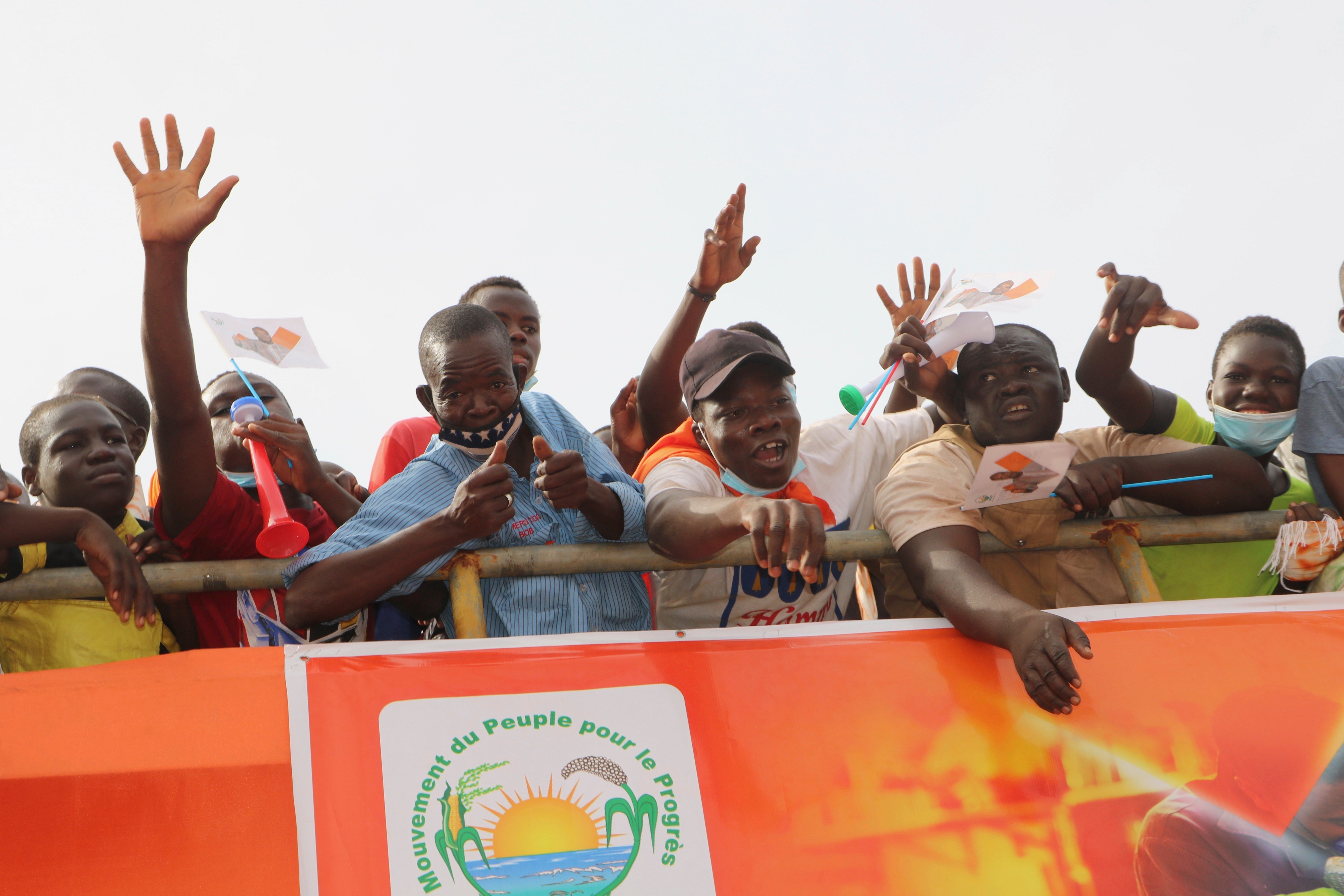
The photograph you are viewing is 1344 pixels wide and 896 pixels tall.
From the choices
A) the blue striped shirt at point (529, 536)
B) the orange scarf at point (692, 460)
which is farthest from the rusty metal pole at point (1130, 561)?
the blue striped shirt at point (529, 536)

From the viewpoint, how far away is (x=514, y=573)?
103 inches

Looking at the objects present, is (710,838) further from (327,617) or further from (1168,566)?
(1168,566)

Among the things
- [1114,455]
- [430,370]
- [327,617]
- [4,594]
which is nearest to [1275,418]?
[1114,455]

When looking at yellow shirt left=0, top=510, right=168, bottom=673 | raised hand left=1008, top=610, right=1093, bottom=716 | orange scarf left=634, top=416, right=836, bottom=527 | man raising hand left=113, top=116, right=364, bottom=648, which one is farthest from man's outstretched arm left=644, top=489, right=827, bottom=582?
yellow shirt left=0, top=510, right=168, bottom=673

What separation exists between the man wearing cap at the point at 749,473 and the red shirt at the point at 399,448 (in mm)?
894

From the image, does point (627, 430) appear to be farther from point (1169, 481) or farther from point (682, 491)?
point (1169, 481)

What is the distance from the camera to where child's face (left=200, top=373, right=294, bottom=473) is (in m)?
3.71

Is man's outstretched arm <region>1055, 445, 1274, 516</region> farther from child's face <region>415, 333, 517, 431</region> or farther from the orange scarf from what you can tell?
child's face <region>415, 333, 517, 431</region>

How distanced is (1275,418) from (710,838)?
2.43 m

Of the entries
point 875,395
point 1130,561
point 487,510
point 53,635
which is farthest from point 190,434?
point 1130,561

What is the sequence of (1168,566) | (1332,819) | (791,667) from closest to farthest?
(1332,819) → (791,667) → (1168,566)

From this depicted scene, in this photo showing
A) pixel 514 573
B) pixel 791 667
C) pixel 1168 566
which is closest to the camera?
pixel 791 667

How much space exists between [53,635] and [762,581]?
1.86m

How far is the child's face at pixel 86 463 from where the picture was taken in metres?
2.91
